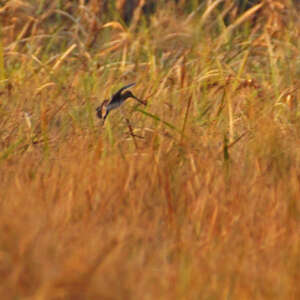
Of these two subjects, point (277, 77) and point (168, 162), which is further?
point (277, 77)

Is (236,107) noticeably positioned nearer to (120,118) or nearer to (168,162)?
(120,118)

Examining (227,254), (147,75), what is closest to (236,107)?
(147,75)

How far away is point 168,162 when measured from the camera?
2.68 m

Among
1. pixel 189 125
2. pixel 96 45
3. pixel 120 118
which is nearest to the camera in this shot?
pixel 189 125

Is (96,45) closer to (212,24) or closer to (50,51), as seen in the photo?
(50,51)

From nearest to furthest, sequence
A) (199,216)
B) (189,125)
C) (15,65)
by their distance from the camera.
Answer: (199,216) → (189,125) → (15,65)

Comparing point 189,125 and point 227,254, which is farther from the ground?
point 189,125

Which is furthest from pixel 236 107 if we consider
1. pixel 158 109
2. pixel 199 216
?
pixel 199 216

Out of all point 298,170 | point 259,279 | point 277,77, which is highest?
point 277,77

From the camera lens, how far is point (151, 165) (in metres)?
2.61

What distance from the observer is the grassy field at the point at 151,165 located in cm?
188

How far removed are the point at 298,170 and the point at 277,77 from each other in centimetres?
110

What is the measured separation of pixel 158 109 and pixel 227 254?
3.91 feet

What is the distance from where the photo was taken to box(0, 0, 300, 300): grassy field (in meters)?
1.88
